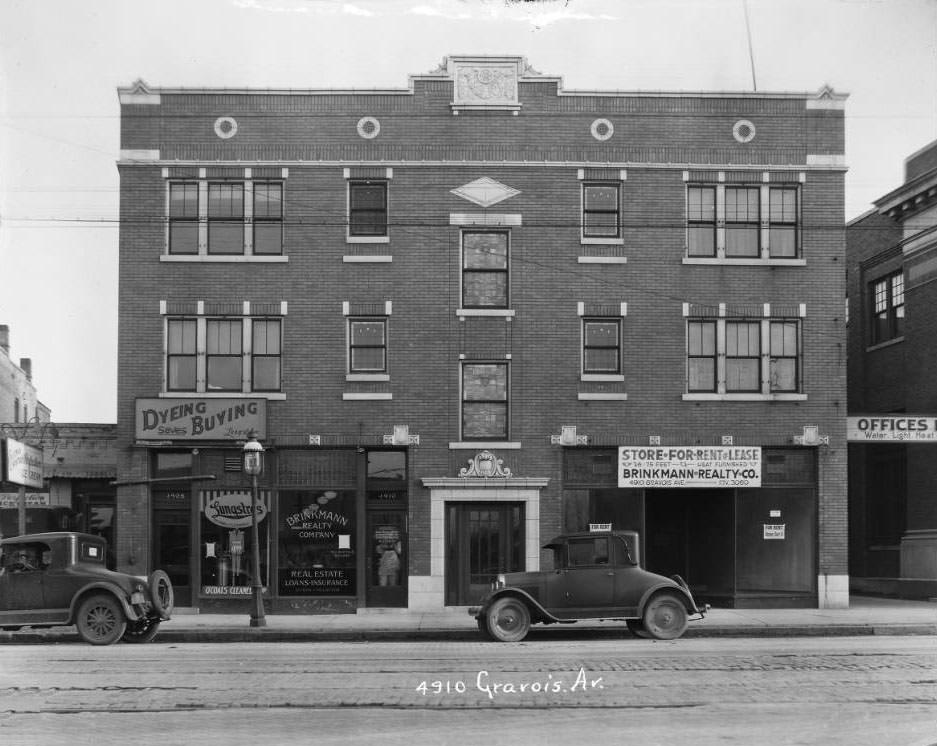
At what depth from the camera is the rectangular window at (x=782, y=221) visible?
26.4m

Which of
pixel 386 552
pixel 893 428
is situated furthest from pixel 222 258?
pixel 893 428

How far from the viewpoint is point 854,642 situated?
20.0 m

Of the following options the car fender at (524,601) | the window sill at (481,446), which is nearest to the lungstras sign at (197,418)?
the window sill at (481,446)

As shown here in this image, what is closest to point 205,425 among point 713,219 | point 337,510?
point 337,510

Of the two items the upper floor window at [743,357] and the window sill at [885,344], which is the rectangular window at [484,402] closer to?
the upper floor window at [743,357]

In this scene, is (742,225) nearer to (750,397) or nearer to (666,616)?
(750,397)

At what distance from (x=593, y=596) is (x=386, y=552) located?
22.7 feet

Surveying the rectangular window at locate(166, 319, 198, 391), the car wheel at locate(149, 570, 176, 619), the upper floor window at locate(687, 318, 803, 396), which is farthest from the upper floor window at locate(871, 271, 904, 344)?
the car wheel at locate(149, 570, 176, 619)

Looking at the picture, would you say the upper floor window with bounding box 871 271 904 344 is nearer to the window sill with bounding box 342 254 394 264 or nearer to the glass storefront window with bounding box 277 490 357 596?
the window sill with bounding box 342 254 394 264

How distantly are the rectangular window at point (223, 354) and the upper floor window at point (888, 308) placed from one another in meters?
16.9

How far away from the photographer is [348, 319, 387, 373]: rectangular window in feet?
85.4

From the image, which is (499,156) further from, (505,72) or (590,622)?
(590,622)

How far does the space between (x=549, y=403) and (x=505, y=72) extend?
7.38 metres

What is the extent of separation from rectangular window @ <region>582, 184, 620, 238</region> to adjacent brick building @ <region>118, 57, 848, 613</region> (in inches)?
1.9
